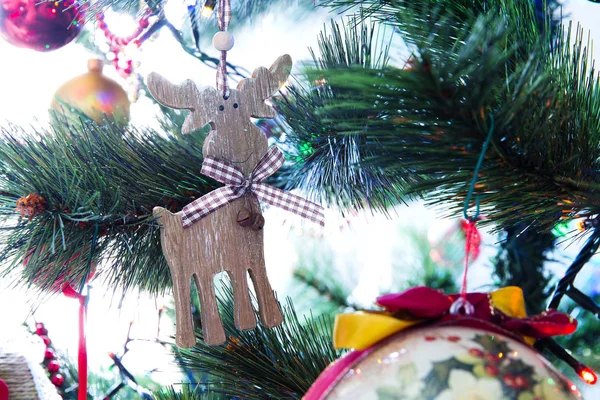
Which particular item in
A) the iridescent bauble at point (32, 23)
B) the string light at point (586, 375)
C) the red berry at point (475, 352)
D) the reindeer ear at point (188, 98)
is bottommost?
the string light at point (586, 375)

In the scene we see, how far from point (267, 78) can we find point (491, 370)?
1.23 ft

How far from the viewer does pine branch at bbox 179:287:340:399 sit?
0.60m

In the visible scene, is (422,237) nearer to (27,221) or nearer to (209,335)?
(209,335)

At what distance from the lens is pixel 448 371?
30cm

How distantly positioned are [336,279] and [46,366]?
506mm

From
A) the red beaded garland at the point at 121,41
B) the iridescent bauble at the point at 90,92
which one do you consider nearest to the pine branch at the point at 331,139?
the iridescent bauble at the point at 90,92

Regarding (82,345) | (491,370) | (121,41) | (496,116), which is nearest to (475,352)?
(491,370)

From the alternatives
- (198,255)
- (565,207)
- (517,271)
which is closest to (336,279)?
(517,271)

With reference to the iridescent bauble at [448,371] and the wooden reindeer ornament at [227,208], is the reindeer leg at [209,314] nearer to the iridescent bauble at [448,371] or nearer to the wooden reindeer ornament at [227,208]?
the wooden reindeer ornament at [227,208]

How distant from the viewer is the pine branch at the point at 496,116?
1.12 feet

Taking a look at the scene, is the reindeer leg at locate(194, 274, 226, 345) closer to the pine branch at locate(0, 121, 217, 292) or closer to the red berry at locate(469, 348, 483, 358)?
the pine branch at locate(0, 121, 217, 292)

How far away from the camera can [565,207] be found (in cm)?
→ 43

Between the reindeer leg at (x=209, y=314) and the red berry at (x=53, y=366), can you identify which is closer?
the reindeer leg at (x=209, y=314)

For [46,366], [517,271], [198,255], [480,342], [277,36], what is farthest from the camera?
[277,36]
